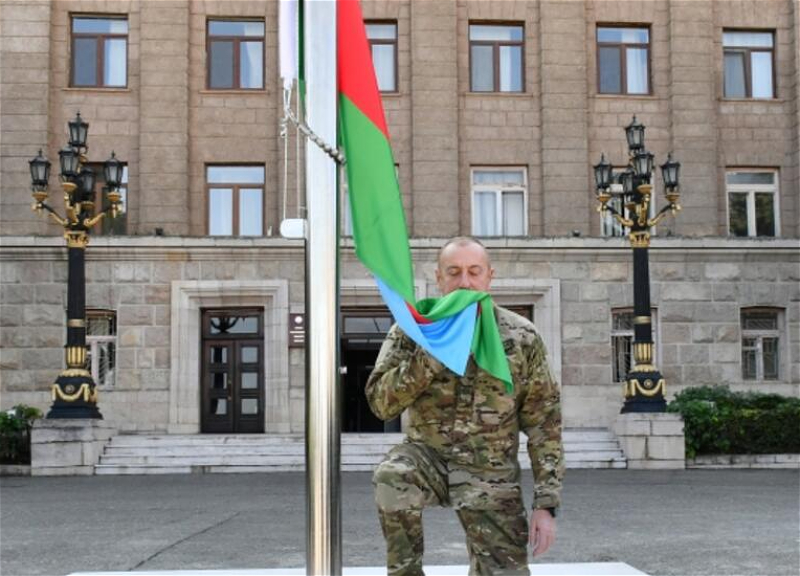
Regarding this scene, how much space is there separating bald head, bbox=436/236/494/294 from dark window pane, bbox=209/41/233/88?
21.8 meters

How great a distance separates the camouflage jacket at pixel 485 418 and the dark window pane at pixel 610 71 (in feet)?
73.2

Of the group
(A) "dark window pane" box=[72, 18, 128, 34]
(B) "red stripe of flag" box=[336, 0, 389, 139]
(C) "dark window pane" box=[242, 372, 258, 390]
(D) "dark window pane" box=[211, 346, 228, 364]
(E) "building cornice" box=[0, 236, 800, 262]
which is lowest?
(C) "dark window pane" box=[242, 372, 258, 390]

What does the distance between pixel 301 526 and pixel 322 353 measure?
7809mm

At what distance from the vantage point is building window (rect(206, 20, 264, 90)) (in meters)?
24.6

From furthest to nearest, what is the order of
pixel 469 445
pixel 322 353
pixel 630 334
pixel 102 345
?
pixel 630 334, pixel 102 345, pixel 469 445, pixel 322 353

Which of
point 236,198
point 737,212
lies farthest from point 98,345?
point 737,212

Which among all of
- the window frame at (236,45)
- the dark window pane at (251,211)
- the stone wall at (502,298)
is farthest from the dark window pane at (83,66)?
the dark window pane at (251,211)

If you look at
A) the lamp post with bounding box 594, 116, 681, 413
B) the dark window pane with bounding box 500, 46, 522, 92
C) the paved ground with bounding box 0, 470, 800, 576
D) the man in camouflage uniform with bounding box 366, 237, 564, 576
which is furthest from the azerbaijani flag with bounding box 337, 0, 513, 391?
the dark window pane with bounding box 500, 46, 522, 92

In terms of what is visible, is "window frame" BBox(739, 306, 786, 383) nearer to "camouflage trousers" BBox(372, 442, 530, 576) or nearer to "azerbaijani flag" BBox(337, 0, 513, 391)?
"camouflage trousers" BBox(372, 442, 530, 576)

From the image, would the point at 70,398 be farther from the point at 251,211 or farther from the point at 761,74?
the point at 761,74

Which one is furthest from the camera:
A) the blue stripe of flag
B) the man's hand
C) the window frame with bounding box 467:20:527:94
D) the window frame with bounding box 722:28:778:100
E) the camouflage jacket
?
the window frame with bounding box 722:28:778:100

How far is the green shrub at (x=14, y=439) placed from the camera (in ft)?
Result: 62.2

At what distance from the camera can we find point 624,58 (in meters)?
25.3

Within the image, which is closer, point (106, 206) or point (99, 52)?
point (106, 206)
